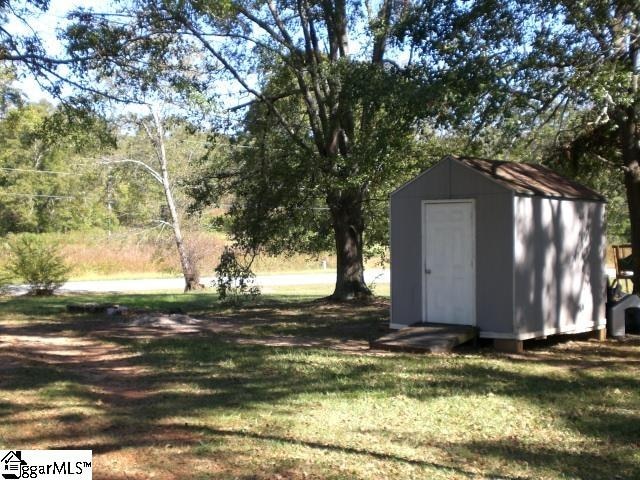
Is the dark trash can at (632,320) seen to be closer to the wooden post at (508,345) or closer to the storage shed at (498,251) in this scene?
the storage shed at (498,251)

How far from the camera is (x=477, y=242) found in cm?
1077

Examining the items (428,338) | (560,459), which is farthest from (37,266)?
(560,459)

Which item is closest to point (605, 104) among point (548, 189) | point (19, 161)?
point (548, 189)

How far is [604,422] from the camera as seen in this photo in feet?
21.3

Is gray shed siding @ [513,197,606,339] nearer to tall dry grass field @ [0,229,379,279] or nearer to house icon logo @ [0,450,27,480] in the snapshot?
house icon logo @ [0,450,27,480]

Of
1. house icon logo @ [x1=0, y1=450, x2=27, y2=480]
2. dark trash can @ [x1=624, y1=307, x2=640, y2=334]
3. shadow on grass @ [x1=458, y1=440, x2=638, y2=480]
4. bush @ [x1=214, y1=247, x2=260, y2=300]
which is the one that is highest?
bush @ [x1=214, y1=247, x2=260, y2=300]

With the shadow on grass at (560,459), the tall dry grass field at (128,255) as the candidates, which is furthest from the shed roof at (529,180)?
the tall dry grass field at (128,255)

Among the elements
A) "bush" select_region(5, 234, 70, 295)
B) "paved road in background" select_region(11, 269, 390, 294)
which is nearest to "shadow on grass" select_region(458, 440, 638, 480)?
"bush" select_region(5, 234, 70, 295)

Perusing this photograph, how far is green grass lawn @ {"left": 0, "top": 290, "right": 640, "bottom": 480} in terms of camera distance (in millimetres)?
5270

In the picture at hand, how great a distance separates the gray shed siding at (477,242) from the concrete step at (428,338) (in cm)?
37

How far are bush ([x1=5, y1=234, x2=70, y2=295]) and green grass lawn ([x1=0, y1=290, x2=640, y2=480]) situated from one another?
11.3 meters

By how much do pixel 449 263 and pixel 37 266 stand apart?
1574cm

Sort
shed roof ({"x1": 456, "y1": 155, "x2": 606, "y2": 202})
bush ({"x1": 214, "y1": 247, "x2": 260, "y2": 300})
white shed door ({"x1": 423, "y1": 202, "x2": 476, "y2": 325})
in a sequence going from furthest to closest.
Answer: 1. bush ({"x1": 214, "y1": 247, "x2": 260, "y2": 300})
2. white shed door ({"x1": 423, "y1": 202, "x2": 476, "y2": 325})
3. shed roof ({"x1": 456, "y1": 155, "x2": 606, "y2": 202})

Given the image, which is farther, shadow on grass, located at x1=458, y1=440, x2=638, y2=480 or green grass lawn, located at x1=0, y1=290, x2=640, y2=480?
green grass lawn, located at x1=0, y1=290, x2=640, y2=480
